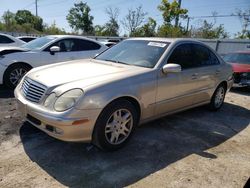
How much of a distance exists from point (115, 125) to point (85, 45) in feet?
16.5

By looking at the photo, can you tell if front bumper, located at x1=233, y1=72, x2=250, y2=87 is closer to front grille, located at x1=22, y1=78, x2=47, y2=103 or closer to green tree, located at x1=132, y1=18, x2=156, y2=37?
front grille, located at x1=22, y1=78, x2=47, y2=103

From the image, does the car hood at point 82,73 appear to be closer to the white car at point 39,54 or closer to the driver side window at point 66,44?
the white car at point 39,54

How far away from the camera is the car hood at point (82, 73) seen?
3.58 m

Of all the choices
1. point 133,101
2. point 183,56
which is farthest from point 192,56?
point 133,101

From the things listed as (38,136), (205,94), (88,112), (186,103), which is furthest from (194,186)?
(205,94)

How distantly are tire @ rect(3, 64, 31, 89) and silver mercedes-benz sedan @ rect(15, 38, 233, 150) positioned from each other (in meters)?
2.97

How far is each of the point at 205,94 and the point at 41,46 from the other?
4710 millimetres

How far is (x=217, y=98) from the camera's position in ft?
20.0

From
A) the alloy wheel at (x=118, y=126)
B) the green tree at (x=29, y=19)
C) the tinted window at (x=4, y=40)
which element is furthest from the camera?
the green tree at (x=29, y=19)

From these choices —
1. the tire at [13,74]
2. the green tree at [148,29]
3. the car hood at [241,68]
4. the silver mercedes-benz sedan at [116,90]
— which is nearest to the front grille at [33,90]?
the silver mercedes-benz sedan at [116,90]

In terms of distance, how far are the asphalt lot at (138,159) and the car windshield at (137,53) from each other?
1203 mm

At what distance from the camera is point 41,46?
24.9 ft

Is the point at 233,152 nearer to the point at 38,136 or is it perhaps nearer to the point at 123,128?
the point at 123,128

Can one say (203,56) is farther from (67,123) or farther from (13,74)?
(13,74)
